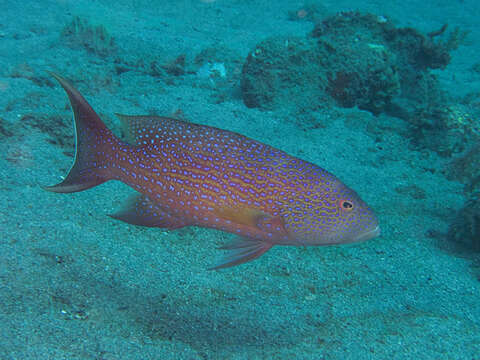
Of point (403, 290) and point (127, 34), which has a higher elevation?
point (127, 34)

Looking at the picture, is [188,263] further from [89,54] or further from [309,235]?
[89,54]

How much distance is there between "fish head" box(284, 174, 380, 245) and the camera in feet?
8.07

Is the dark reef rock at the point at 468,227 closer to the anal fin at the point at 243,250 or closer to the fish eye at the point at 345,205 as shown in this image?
the fish eye at the point at 345,205

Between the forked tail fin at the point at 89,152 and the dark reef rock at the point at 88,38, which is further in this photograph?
the dark reef rock at the point at 88,38

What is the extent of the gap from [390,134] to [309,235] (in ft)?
17.6

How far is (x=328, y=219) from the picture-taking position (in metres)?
2.46

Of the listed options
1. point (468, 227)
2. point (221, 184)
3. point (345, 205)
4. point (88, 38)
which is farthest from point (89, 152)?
point (88, 38)

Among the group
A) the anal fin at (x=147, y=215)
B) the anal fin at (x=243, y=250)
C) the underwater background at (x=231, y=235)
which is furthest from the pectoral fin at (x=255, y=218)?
the underwater background at (x=231, y=235)

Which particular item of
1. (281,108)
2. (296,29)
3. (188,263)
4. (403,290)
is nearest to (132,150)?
(188,263)

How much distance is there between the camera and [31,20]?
9.08 m

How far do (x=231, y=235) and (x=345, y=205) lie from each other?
72.1 inches

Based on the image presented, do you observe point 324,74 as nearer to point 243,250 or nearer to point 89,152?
point 243,250

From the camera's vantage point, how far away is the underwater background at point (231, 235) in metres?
2.61

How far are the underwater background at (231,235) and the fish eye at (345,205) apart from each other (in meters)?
1.23
